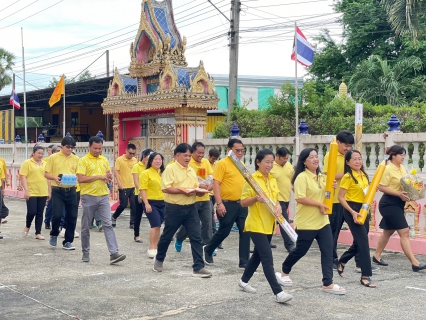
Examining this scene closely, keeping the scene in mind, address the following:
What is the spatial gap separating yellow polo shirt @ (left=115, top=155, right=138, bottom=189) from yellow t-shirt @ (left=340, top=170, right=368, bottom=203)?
6.32 m

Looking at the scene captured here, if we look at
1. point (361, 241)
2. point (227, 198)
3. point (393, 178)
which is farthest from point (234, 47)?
point (361, 241)

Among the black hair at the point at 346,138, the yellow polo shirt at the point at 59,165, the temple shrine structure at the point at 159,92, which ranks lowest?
the yellow polo shirt at the point at 59,165

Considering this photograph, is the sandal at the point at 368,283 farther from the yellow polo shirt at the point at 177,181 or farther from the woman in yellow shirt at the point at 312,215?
the yellow polo shirt at the point at 177,181

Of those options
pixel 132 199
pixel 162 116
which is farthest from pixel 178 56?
pixel 132 199

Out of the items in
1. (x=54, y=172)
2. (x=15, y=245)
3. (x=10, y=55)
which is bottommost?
(x=15, y=245)

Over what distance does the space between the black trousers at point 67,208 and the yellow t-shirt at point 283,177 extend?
3205 mm

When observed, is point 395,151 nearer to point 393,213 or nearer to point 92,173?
point 393,213

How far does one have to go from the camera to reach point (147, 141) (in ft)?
54.4

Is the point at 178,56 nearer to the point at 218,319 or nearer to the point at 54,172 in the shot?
the point at 54,172

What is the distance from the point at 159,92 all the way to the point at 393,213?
794 centimetres

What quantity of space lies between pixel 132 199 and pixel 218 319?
7104 millimetres

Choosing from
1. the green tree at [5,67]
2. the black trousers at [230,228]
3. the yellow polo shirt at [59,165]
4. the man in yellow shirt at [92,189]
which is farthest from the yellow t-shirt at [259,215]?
the green tree at [5,67]

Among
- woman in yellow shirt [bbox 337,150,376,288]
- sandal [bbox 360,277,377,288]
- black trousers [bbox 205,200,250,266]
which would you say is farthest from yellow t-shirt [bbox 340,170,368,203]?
black trousers [bbox 205,200,250,266]

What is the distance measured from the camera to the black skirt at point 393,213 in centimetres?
876
